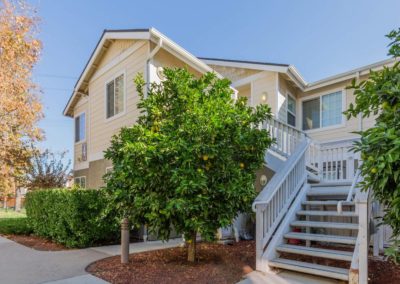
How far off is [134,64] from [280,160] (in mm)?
5316

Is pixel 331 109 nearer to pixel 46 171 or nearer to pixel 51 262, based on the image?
pixel 51 262

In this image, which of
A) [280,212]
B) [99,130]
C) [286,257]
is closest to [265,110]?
[280,212]

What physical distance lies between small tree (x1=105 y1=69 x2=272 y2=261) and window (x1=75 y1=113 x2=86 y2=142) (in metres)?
8.98

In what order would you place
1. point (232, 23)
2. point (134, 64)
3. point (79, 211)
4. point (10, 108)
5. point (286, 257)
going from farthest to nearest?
point (232, 23) → point (10, 108) → point (134, 64) → point (79, 211) → point (286, 257)

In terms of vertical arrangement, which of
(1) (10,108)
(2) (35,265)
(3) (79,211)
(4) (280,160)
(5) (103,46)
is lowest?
(2) (35,265)

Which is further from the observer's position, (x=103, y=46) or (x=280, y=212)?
(x=103, y=46)

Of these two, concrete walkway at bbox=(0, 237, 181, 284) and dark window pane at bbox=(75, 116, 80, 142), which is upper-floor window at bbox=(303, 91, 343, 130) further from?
dark window pane at bbox=(75, 116, 80, 142)

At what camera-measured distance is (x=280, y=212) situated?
19.4ft

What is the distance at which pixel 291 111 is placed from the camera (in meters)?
12.7

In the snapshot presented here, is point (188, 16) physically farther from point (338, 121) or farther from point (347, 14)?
point (338, 121)

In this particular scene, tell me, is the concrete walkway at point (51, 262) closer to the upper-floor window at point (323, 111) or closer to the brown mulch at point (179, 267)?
the brown mulch at point (179, 267)

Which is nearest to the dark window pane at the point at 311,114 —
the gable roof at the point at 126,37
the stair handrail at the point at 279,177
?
the gable roof at the point at 126,37

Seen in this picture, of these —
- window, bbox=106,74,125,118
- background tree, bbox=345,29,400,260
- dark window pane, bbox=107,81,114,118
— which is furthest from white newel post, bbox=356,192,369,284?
dark window pane, bbox=107,81,114,118

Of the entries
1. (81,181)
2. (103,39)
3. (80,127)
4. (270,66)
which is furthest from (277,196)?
(80,127)
